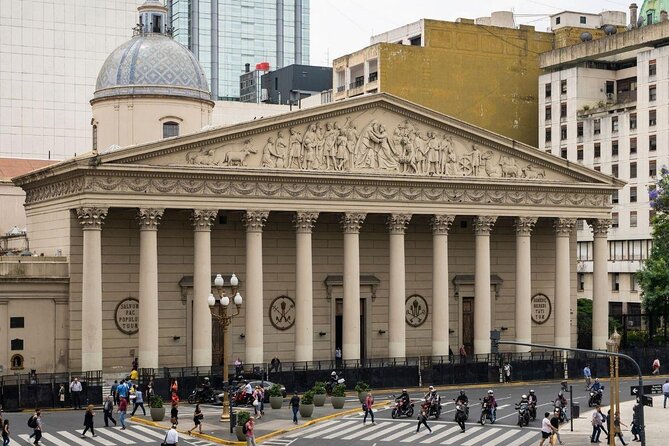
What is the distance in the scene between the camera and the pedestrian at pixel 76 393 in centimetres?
6550

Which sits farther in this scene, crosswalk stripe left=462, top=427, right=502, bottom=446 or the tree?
the tree

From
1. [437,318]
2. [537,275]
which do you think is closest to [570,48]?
[537,275]

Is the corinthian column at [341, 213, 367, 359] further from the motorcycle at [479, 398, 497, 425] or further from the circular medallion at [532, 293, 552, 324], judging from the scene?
the motorcycle at [479, 398, 497, 425]

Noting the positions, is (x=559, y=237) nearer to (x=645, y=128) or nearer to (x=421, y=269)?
(x=421, y=269)

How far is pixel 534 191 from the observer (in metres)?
83.9

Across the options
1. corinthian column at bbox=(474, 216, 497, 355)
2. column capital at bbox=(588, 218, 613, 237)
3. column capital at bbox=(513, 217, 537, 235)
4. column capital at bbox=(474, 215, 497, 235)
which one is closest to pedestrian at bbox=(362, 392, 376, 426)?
corinthian column at bbox=(474, 216, 497, 355)

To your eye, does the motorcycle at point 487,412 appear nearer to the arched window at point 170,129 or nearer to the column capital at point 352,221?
the column capital at point 352,221

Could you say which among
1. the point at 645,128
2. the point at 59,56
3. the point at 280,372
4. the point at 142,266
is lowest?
the point at 280,372

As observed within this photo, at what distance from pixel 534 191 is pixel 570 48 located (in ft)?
119

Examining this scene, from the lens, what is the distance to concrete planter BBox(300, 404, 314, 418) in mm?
60803

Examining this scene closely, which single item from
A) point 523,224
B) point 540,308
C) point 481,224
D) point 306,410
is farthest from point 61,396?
point 540,308

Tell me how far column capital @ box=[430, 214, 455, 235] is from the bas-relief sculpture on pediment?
2.55 m

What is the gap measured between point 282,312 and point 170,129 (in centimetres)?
1347

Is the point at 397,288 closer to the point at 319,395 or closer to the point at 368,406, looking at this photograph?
the point at 319,395
